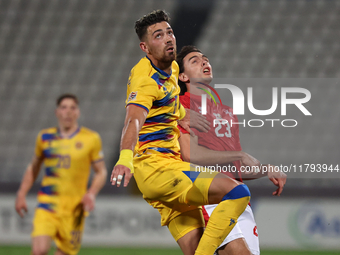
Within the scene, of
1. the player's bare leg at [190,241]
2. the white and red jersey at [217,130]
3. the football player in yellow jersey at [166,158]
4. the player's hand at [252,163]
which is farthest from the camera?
the white and red jersey at [217,130]

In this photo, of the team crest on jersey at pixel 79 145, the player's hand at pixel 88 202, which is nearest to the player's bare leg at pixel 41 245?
the player's hand at pixel 88 202

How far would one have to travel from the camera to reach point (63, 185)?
4266 mm

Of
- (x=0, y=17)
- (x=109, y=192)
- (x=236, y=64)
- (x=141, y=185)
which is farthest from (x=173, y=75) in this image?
(x=0, y=17)

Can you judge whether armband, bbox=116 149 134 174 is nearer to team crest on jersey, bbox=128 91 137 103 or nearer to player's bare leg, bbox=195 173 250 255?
team crest on jersey, bbox=128 91 137 103

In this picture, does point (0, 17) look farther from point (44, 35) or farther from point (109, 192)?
point (109, 192)

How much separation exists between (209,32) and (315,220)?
12.4 feet

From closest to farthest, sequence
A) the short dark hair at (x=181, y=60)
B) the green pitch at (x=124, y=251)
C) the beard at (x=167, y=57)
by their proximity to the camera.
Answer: the beard at (x=167, y=57) < the short dark hair at (x=181, y=60) < the green pitch at (x=124, y=251)

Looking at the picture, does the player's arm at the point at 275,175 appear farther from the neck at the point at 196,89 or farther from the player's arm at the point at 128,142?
the player's arm at the point at 128,142

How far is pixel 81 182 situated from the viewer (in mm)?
4367

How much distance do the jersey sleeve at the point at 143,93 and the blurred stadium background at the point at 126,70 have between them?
3834 mm

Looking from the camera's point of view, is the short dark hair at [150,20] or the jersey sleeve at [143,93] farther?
the short dark hair at [150,20]

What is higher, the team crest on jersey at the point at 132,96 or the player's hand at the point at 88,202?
the team crest on jersey at the point at 132,96

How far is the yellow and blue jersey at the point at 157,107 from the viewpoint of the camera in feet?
7.41

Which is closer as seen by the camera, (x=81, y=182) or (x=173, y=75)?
(x=173, y=75)
